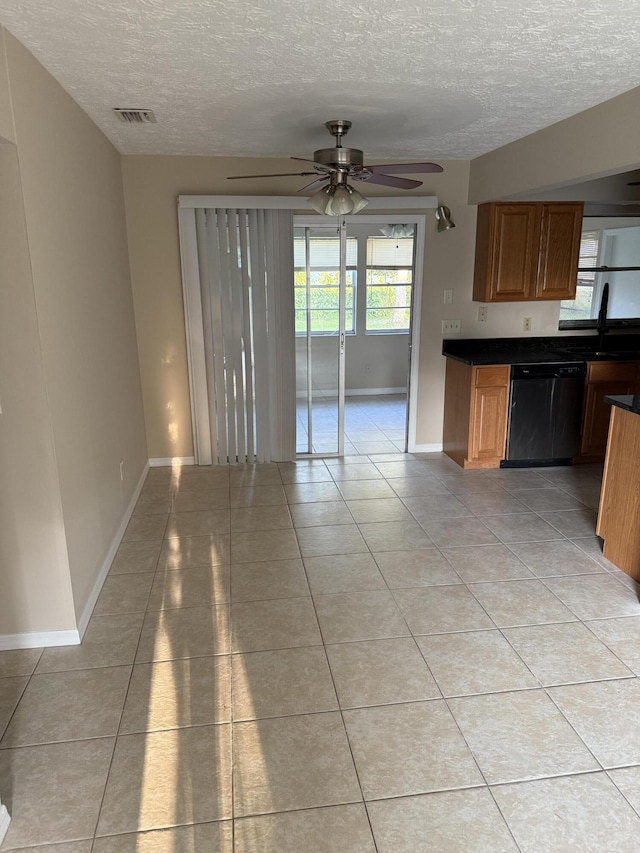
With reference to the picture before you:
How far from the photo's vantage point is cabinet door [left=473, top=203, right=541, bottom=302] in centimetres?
459

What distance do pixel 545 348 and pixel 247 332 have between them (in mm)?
2551

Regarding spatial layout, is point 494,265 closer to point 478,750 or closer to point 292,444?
point 292,444

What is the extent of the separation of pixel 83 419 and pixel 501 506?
2.72m

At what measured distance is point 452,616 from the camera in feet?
9.07

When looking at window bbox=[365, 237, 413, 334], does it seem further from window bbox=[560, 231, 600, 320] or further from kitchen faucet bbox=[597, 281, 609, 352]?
kitchen faucet bbox=[597, 281, 609, 352]

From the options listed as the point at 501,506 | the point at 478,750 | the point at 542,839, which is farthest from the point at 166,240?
the point at 542,839

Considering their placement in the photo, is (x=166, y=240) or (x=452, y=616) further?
(x=166, y=240)

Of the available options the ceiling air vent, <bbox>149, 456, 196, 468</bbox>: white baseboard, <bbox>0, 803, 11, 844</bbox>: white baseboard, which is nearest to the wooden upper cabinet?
the ceiling air vent

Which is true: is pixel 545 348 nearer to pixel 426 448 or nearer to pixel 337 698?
pixel 426 448

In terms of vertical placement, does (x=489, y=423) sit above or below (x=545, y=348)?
below

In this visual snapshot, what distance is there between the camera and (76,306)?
9.37 feet

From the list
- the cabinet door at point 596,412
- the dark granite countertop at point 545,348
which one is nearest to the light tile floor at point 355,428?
the dark granite countertop at point 545,348

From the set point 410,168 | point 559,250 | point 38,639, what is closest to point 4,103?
point 410,168

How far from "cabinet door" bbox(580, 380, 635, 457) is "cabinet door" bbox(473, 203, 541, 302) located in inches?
35.7
